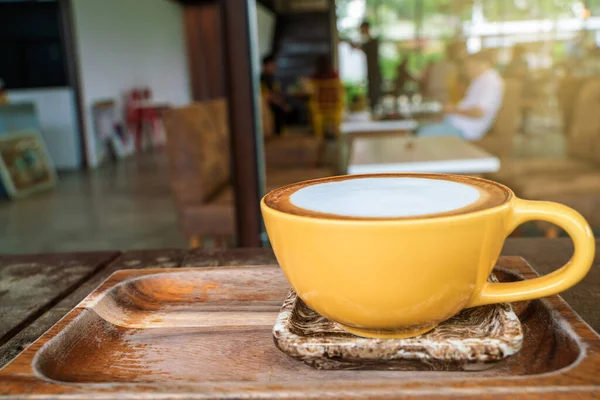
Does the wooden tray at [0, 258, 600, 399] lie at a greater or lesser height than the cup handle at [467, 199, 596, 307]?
lesser

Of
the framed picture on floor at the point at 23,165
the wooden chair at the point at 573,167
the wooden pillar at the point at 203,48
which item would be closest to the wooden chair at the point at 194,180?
the wooden chair at the point at 573,167

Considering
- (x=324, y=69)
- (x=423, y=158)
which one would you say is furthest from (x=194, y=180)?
(x=423, y=158)

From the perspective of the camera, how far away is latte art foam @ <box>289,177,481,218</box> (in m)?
0.28

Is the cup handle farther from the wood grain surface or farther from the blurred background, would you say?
the blurred background

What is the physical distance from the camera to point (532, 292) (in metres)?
0.30

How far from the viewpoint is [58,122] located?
18.0ft

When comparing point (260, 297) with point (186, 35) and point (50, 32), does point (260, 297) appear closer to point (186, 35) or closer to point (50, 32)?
point (50, 32)

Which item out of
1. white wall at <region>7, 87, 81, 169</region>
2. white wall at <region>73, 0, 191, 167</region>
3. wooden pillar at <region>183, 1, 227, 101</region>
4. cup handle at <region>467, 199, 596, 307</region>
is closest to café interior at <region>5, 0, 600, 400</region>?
cup handle at <region>467, 199, 596, 307</region>

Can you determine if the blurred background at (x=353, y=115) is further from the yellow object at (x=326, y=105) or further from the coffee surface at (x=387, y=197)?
the coffee surface at (x=387, y=197)

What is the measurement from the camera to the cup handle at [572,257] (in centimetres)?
29

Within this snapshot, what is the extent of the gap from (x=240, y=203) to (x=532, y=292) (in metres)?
1.23

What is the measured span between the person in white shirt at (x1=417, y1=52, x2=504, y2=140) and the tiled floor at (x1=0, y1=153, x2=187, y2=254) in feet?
4.47

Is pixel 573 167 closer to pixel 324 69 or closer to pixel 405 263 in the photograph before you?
pixel 324 69

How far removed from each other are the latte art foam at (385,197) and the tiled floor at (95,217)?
8.09 ft
